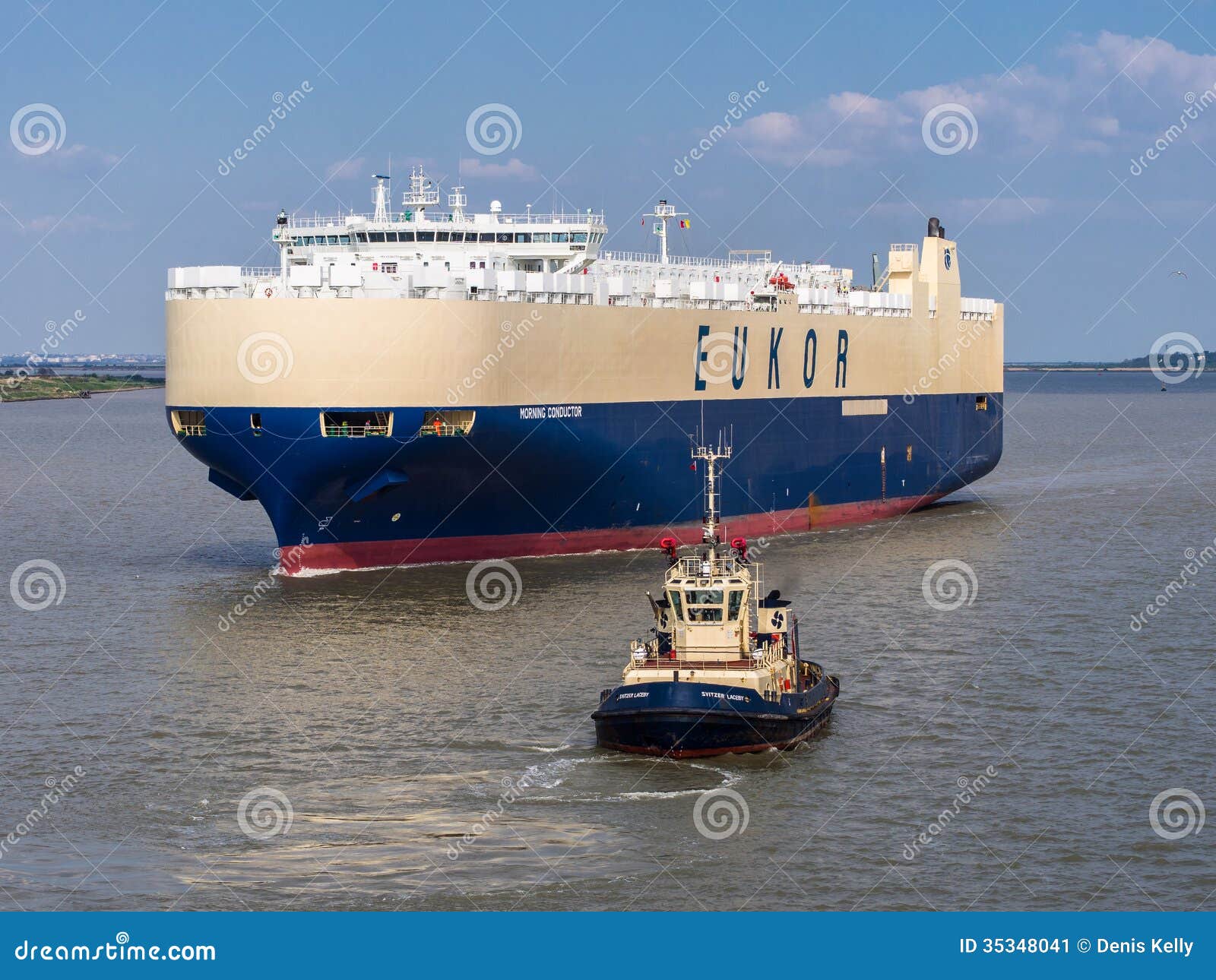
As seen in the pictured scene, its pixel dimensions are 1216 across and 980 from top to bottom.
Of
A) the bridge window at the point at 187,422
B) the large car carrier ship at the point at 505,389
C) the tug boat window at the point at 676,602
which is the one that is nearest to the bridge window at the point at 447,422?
the large car carrier ship at the point at 505,389

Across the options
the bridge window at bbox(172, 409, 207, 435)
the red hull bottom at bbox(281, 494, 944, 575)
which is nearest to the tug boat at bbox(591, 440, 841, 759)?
the red hull bottom at bbox(281, 494, 944, 575)

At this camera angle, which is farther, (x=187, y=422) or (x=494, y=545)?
(x=494, y=545)

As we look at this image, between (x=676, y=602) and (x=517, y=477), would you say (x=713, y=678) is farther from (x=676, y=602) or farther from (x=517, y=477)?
(x=517, y=477)

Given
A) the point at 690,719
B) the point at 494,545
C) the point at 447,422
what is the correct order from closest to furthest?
the point at 690,719
the point at 447,422
the point at 494,545

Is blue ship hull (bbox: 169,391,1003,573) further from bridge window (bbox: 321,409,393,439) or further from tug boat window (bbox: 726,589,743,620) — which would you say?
tug boat window (bbox: 726,589,743,620)

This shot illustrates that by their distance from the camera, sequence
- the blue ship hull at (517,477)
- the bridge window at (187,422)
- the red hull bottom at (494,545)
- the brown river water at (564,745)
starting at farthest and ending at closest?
1. the bridge window at (187,422)
2. the red hull bottom at (494,545)
3. the blue ship hull at (517,477)
4. the brown river water at (564,745)

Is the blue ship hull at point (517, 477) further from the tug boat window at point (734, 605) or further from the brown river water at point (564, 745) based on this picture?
the tug boat window at point (734, 605)

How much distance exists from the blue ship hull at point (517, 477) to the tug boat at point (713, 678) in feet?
43.7

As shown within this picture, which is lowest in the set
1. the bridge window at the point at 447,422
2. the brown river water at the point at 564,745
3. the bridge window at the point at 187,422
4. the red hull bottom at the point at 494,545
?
the brown river water at the point at 564,745

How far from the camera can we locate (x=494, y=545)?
39938 mm

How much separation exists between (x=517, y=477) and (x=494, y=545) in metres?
1.77

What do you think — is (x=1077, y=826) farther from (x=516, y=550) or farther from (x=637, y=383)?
(x=637, y=383)

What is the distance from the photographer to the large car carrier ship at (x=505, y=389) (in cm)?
3716

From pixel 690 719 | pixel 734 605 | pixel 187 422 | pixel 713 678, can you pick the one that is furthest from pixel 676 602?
pixel 187 422
